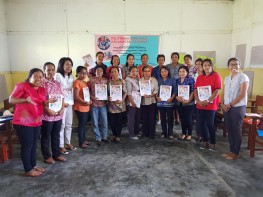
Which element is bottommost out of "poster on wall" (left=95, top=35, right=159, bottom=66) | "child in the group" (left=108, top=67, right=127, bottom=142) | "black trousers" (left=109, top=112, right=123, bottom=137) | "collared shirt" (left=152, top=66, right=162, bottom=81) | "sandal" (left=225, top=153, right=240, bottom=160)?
"sandal" (left=225, top=153, right=240, bottom=160)

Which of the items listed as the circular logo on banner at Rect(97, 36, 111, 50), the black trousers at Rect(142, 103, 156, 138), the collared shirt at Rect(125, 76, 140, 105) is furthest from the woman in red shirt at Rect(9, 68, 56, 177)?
the circular logo on banner at Rect(97, 36, 111, 50)

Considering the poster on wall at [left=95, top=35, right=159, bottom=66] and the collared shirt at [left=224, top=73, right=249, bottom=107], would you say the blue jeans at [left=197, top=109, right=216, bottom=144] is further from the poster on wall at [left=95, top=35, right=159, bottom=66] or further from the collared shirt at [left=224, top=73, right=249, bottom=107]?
the poster on wall at [left=95, top=35, right=159, bottom=66]

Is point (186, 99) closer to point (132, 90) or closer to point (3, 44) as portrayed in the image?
point (132, 90)

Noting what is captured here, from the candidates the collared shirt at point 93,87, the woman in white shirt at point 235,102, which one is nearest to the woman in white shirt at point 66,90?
the collared shirt at point 93,87

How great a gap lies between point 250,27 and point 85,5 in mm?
4640

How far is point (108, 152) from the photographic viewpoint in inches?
147

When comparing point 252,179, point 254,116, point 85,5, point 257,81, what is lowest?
point 252,179

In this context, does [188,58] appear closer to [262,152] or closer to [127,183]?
[262,152]

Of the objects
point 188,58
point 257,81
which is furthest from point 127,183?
point 257,81

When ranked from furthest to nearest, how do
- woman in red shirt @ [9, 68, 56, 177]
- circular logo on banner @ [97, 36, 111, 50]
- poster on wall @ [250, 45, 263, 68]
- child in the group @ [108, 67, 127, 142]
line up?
circular logo on banner @ [97, 36, 111, 50] < poster on wall @ [250, 45, 263, 68] < child in the group @ [108, 67, 127, 142] < woman in red shirt @ [9, 68, 56, 177]

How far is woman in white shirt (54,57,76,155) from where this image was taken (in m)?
3.42

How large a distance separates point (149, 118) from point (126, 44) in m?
3.01

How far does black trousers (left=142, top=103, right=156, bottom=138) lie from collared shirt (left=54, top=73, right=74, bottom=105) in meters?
1.50

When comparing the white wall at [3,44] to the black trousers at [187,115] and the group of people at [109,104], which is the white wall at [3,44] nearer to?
the group of people at [109,104]
